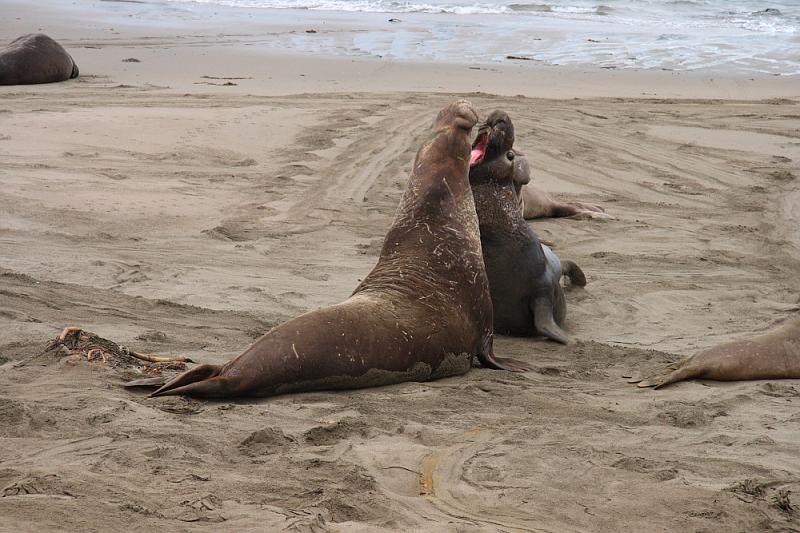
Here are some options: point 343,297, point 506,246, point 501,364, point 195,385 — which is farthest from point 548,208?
point 195,385

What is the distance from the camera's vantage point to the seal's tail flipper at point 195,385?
418cm

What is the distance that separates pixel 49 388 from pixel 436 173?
2.33 metres

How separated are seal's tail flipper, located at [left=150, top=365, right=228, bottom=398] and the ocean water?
13.5 metres

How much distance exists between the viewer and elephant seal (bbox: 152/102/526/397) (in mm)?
4359

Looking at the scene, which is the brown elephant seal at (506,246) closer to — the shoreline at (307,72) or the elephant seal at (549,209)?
the elephant seal at (549,209)

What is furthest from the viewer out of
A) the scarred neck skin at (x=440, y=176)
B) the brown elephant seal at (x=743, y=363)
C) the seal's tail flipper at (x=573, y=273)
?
the seal's tail flipper at (x=573, y=273)

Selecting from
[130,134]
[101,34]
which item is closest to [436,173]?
[130,134]

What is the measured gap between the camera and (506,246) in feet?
20.5

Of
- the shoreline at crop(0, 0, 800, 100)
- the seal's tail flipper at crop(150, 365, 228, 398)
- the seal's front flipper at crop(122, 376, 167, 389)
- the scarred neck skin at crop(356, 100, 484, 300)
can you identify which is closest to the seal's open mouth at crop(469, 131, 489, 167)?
the scarred neck skin at crop(356, 100, 484, 300)

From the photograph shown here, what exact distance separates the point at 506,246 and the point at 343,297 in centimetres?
104

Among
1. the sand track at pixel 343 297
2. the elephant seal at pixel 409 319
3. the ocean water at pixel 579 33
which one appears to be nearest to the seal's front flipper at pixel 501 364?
the elephant seal at pixel 409 319

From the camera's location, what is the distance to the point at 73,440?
3410mm

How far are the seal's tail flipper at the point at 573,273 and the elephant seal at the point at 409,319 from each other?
1.61 m

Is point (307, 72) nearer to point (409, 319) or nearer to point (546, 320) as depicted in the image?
point (546, 320)
